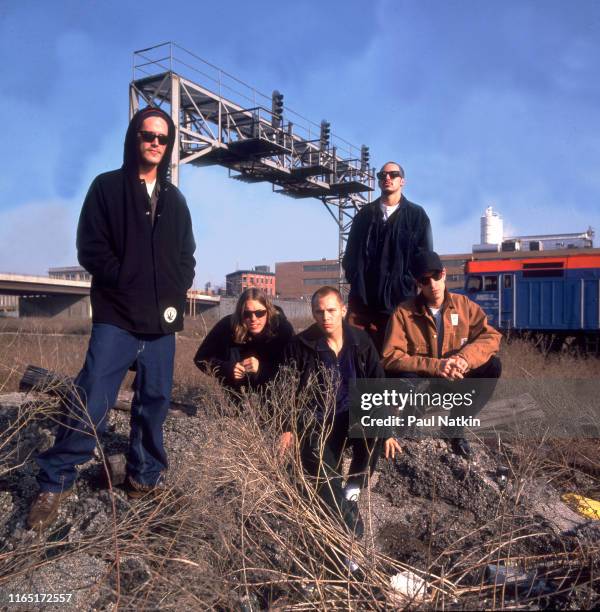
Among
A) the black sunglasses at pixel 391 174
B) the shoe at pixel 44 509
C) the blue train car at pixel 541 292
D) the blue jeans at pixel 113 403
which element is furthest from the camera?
the blue train car at pixel 541 292

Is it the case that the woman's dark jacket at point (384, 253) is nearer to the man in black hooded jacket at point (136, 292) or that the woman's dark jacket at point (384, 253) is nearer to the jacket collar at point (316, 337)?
the jacket collar at point (316, 337)

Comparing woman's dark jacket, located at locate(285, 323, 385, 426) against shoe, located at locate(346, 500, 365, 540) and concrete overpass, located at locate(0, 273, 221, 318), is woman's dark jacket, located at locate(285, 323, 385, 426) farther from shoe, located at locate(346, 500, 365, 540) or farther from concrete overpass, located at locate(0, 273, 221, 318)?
concrete overpass, located at locate(0, 273, 221, 318)

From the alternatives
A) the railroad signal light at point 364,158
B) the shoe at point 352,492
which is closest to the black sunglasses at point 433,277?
the shoe at point 352,492

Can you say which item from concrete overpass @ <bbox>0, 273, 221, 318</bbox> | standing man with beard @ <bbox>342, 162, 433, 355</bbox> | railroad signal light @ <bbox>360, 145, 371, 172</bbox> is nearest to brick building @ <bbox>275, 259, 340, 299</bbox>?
concrete overpass @ <bbox>0, 273, 221, 318</bbox>

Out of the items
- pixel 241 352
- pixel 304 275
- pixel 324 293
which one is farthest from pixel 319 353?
pixel 304 275

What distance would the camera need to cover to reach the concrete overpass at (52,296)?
33219mm

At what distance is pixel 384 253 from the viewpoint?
14.1ft

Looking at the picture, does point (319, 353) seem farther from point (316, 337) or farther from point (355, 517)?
point (355, 517)

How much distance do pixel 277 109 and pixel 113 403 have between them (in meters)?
15.5

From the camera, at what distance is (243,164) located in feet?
59.0

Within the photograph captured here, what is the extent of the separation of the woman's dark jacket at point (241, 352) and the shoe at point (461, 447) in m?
1.24

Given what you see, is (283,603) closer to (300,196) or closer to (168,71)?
(168,71)

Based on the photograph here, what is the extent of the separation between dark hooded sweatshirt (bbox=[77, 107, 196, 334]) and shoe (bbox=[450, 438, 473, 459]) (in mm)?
1933

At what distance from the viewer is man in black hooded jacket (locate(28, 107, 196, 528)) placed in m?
2.74
